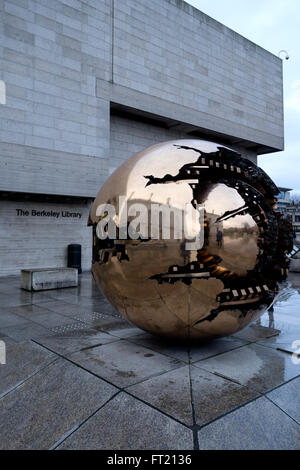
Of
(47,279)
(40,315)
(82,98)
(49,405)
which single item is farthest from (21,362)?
(82,98)

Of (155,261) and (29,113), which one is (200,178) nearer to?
(155,261)

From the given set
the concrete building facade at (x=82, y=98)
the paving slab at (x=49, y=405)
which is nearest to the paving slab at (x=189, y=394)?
the paving slab at (x=49, y=405)

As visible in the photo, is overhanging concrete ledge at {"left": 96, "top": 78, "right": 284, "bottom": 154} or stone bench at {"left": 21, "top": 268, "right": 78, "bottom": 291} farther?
overhanging concrete ledge at {"left": 96, "top": 78, "right": 284, "bottom": 154}

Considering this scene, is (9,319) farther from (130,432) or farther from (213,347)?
(130,432)

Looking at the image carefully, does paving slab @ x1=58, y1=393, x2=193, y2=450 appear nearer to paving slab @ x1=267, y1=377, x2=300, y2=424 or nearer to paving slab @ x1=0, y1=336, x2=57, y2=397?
paving slab @ x1=267, y1=377, x2=300, y2=424

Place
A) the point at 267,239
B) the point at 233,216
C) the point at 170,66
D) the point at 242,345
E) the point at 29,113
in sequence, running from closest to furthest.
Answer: the point at 233,216 < the point at 267,239 < the point at 242,345 < the point at 29,113 < the point at 170,66

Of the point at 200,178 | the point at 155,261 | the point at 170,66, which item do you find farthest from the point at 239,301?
the point at 170,66

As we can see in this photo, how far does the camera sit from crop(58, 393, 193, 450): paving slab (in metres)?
2.64

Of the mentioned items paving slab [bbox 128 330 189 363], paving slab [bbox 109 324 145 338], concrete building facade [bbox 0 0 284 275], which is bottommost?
paving slab [bbox 109 324 145 338]

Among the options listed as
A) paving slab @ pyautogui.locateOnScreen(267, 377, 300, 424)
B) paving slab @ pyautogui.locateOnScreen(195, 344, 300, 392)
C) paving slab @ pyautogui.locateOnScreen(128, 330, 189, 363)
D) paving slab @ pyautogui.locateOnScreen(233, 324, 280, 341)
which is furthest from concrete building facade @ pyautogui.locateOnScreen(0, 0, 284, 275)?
paving slab @ pyautogui.locateOnScreen(267, 377, 300, 424)

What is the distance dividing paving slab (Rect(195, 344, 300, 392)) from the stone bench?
717 centimetres

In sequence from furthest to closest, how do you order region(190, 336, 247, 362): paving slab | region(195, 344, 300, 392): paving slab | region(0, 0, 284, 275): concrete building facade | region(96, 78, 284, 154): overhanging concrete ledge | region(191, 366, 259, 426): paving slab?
region(96, 78, 284, 154): overhanging concrete ledge < region(0, 0, 284, 275): concrete building facade < region(190, 336, 247, 362): paving slab < region(195, 344, 300, 392): paving slab < region(191, 366, 259, 426): paving slab

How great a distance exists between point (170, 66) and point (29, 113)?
362 inches

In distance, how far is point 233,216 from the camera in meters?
3.88
